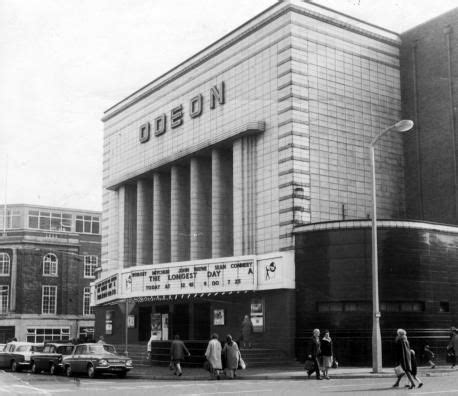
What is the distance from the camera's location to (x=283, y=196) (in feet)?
113

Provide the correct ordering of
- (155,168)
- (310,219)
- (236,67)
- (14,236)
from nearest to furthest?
(310,219), (236,67), (155,168), (14,236)

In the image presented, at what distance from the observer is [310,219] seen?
34156 mm

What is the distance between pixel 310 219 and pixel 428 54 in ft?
38.5

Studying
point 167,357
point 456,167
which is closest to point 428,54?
point 456,167

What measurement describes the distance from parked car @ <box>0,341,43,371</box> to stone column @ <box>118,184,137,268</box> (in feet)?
45.6

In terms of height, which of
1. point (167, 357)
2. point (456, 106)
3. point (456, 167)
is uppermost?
point (456, 106)

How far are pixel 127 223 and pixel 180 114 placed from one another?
9.79 metres

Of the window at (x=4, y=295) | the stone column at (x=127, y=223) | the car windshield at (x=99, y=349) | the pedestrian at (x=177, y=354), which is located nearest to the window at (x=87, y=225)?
the window at (x=4, y=295)

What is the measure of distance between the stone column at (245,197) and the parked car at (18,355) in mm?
11063

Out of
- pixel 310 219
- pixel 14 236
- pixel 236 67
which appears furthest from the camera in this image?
pixel 14 236

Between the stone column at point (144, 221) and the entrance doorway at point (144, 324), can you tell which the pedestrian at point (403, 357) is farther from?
the stone column at point (144, 221)

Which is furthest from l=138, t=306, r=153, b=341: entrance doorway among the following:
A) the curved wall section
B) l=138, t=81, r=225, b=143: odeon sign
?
the curved wall section

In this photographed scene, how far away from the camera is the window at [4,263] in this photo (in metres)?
72.8

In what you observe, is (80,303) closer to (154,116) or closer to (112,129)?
(112,129)
